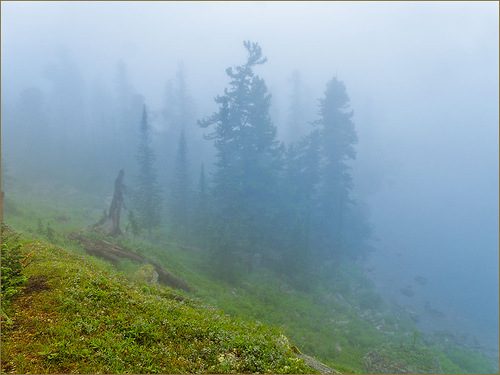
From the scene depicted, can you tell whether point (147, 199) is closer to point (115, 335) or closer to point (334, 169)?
point (334, 169)

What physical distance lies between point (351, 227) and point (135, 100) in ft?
178


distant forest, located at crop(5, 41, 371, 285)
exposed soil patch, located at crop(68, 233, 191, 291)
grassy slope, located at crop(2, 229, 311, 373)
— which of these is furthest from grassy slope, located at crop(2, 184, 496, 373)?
grassy slope, located at crop(2, 229, 311, 373)

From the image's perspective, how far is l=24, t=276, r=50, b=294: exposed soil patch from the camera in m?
10.0

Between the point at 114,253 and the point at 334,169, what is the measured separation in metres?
33.6

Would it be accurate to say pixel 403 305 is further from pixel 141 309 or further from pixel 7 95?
pixel 7 95

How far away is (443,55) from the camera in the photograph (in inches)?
4574

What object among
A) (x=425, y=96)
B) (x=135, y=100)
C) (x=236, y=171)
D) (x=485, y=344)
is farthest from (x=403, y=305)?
(x=425, y=96)

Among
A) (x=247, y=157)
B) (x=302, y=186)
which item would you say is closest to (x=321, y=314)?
(x=247, y=157)

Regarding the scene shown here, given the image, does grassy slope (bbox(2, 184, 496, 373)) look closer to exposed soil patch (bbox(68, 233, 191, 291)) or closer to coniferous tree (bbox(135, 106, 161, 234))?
exposed soil patch (bbox(68, 233, 191, 291))

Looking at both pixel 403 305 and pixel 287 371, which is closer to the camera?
pixel 287 371

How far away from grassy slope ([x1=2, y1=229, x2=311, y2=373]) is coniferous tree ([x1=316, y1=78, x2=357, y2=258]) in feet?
118

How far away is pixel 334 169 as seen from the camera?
47812 mm

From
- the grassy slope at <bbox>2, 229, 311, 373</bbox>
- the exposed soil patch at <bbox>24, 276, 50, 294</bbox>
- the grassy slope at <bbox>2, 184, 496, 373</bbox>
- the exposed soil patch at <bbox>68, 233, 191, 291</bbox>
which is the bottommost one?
the grassy slope at <bbox>2, 184, 496, 373</bbox>

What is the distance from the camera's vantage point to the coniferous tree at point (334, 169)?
45625mm
